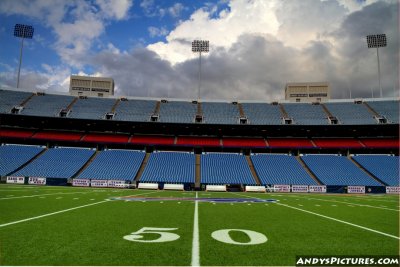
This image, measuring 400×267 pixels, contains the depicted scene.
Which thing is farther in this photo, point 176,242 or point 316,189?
point 316,189

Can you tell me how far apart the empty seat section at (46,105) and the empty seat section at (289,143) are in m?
35.8

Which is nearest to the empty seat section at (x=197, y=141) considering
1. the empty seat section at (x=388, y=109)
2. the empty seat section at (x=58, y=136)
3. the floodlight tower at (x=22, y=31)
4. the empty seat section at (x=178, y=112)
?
the empty seat section at (x=178, y=112)

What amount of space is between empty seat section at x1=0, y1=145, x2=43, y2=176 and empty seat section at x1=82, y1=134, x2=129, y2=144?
729cm

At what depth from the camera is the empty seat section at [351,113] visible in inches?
1783

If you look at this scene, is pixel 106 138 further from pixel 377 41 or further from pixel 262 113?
pixel 377 41

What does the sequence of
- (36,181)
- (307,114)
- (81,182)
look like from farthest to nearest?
(307,114) → (81,182) → (36,181)

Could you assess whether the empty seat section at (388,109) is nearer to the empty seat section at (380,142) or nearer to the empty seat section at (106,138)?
the empty seat section at (380,142)

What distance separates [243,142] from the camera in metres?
47.6

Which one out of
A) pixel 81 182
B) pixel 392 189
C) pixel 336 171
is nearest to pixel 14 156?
pixel 81 182

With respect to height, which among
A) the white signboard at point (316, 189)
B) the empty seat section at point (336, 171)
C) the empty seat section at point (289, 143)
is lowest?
the white signboard at point (316, 189)

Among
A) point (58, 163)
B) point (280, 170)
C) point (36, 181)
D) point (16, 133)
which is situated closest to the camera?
point (36, 181)

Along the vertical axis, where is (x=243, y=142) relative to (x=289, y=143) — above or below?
above

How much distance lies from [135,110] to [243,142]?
2011 centimetres

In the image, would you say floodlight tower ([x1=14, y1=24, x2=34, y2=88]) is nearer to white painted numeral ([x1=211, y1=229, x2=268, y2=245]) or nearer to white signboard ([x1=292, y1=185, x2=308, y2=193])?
white signboard ([x1=292, y1=185, x2=308, y2=193])
